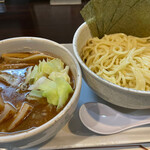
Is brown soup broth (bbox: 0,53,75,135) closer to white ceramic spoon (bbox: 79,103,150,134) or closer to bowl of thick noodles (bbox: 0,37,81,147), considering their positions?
bowl of thick noodles (bbox: 0,37,81,147)

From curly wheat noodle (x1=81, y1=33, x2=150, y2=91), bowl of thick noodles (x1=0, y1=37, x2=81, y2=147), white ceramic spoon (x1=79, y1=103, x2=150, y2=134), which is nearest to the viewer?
bowl of thick noodles (x1=0, y1=37, x2=81, y2=147)

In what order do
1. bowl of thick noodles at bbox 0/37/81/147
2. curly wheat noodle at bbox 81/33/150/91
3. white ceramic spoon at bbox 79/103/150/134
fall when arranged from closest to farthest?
bowl of thick noodles at bbox 0/37/81/147 → white ceramic spoon at bbox 79/103/150/134 → curly wheat noodle at bbox 81/33/150/91

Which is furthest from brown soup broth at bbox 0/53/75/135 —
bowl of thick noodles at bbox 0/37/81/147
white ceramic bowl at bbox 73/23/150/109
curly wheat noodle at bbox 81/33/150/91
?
curly wheat noodle at bbox 81/33/150/91

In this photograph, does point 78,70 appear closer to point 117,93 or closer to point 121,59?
point 117,93

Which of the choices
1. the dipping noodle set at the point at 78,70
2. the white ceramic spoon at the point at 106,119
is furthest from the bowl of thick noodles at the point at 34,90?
the white ceramic spoon at the point at 106,119

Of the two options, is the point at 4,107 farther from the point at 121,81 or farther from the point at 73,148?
the point at 121,81

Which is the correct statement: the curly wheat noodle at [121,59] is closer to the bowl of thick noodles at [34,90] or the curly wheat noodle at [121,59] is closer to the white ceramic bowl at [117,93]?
the white ceramic bowl at [117,93]
